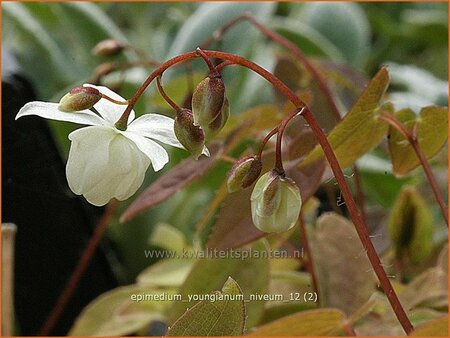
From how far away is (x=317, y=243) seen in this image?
1.78 ft

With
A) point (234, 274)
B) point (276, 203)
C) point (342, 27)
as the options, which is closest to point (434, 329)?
point (276, 203)

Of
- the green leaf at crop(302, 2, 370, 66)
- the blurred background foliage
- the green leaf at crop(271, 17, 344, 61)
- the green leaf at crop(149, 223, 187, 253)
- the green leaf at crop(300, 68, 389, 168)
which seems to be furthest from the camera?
the green leaf at crop(302, 2, 370, 66)

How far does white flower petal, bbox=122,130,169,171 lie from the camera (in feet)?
1.07

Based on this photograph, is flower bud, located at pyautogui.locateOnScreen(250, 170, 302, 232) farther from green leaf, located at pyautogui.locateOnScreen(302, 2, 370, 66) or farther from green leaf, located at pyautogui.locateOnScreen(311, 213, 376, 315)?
green leaf, located at pyautogui.locateOnScreen(302, 2, 370, 66)

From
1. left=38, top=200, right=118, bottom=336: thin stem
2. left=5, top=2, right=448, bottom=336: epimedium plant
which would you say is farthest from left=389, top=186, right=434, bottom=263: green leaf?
left=38, top=200, right=118, bottom=336: thin stem

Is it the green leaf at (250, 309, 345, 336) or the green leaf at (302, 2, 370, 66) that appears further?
the green leaf at (302, 2, 370, 66)

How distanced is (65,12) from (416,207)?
484 mm

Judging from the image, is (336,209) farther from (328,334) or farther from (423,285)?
(328,334)

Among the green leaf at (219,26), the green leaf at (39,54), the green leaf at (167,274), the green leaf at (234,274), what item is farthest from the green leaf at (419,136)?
the green leaf at (39,54)

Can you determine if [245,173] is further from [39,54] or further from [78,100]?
[39,54]

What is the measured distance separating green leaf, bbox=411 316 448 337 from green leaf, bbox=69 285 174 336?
31cm

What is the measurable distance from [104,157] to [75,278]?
→ 311mm

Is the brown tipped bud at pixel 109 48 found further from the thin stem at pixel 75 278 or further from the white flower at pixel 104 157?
the white flower at pixel 104 157

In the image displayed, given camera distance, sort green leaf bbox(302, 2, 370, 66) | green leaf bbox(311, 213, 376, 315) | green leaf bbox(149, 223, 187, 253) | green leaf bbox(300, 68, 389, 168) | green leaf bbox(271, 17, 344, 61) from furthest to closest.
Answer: green leaf bbox(302, 2, 370, 66), green leaf bbox(271, 17, 344, 61), green leaf bbox(149, 223, 187, 253), green leaf bbox(311, 213, 376, 315), green leaf bbox(300, 68, 389, 168)
